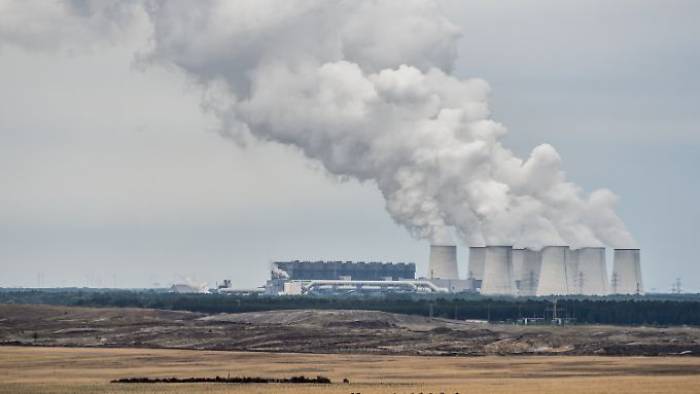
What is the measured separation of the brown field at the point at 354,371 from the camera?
251 ft

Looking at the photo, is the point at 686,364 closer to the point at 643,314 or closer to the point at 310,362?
the point at 310,362

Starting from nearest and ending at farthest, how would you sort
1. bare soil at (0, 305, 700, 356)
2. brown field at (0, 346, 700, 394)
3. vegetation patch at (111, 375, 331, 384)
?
brown field at (0, 346, 700, 394) < vegetation patch at (111, 375, 331, 384) < bare soil at (0, 305, 700, 356)

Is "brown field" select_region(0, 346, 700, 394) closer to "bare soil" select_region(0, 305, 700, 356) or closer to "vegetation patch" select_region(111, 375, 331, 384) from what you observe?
"vegetation patch" select_region(111, 375, 331, 384)

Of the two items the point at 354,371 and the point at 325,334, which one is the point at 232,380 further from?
the point at 325,334

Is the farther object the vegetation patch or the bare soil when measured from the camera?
the bare soil

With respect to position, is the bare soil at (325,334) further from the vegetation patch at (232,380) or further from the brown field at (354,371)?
the vegetation patch at (232,380)

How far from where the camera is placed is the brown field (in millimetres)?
76562

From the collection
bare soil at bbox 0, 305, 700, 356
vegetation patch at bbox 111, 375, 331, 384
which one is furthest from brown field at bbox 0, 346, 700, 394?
bare soil at bbox 0, 305, 700, 356

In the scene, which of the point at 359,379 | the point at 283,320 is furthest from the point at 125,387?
the point at 283,320

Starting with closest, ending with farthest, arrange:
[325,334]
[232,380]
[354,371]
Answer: [232,380] → [354,371] → [325,334]

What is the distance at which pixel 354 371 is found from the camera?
9244 cm

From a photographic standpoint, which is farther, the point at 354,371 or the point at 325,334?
the point at 325,334

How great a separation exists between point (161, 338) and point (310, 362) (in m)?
34.5

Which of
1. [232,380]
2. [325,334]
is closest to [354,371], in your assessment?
[232,380]
